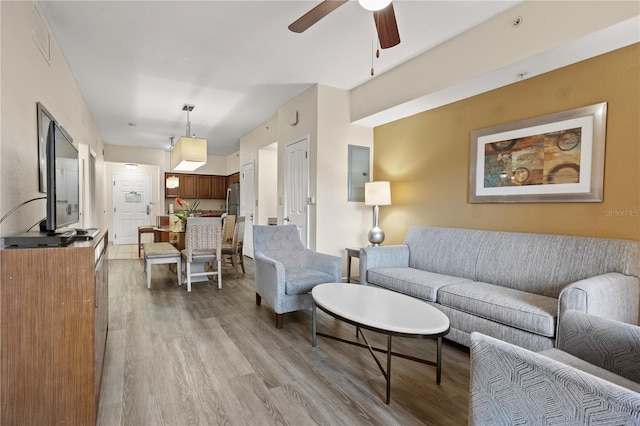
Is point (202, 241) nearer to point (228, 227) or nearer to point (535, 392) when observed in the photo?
point (228, 227)

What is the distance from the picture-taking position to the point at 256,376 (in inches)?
83.4

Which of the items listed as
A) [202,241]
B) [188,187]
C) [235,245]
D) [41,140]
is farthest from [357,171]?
[188,187]

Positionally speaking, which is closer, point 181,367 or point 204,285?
point 181,367

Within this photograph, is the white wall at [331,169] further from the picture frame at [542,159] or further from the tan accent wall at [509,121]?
the picture frame at [542,159]

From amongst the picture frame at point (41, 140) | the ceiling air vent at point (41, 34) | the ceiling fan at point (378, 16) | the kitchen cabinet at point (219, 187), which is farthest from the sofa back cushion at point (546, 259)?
the kitchen cabinet at point (219, 187)

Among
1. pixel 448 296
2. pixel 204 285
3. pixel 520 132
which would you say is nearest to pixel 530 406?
pixel 448 296

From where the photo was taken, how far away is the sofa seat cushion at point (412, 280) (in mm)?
2723

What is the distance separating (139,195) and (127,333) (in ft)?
23.2

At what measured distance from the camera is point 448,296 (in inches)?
101

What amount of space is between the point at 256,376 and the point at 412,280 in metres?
1.56

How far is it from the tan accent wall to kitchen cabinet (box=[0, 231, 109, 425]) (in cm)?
331

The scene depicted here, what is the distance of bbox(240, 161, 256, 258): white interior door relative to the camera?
705cm

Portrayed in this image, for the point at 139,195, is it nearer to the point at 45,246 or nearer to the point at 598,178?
the point at 45,246

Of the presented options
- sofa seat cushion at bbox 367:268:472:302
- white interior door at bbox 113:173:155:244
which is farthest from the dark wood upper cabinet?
sofa seat cushion at bbox 367:268:472:302
